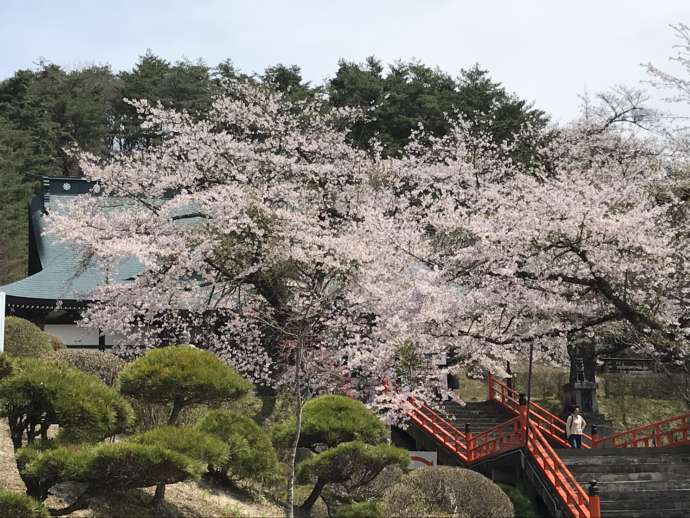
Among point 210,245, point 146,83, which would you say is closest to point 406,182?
point 210,245

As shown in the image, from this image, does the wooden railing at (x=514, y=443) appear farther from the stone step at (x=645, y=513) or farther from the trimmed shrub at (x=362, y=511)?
the trimmed shrub at (x=362, y=511)

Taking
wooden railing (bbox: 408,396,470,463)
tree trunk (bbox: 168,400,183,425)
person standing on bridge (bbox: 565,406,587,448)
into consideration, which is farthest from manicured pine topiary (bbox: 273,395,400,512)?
person standing on bridge (bbox: 565,406,587,448)

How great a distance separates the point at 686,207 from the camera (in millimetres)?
15602

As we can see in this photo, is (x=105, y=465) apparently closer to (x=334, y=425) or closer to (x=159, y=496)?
(x=159, y=496)

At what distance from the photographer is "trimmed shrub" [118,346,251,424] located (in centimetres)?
1164

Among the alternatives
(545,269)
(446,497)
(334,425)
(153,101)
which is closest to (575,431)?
(545,269)

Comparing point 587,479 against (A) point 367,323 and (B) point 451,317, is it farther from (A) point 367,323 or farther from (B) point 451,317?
(A) point 367,323

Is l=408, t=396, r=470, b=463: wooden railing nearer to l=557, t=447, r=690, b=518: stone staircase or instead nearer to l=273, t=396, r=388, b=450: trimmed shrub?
l=557, t=447, r=690, b=518: stone staircase

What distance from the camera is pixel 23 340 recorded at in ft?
49.5

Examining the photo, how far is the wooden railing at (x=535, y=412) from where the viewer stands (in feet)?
60.9

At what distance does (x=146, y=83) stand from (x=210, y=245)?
3224cm

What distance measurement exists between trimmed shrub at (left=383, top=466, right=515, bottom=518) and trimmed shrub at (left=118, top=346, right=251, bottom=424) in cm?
304

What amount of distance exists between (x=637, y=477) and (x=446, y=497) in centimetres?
620

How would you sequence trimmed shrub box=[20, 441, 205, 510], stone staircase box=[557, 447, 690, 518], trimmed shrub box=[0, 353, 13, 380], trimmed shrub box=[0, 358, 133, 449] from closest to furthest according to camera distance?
trimmed shrub box=[20, 441, 205, 510] < trimmed shrub box=[0, 358, 133, 449] < trimmed shrub box=[0, 353, 13, 380] < stone staircase box=[557, 447, 690, 518]
